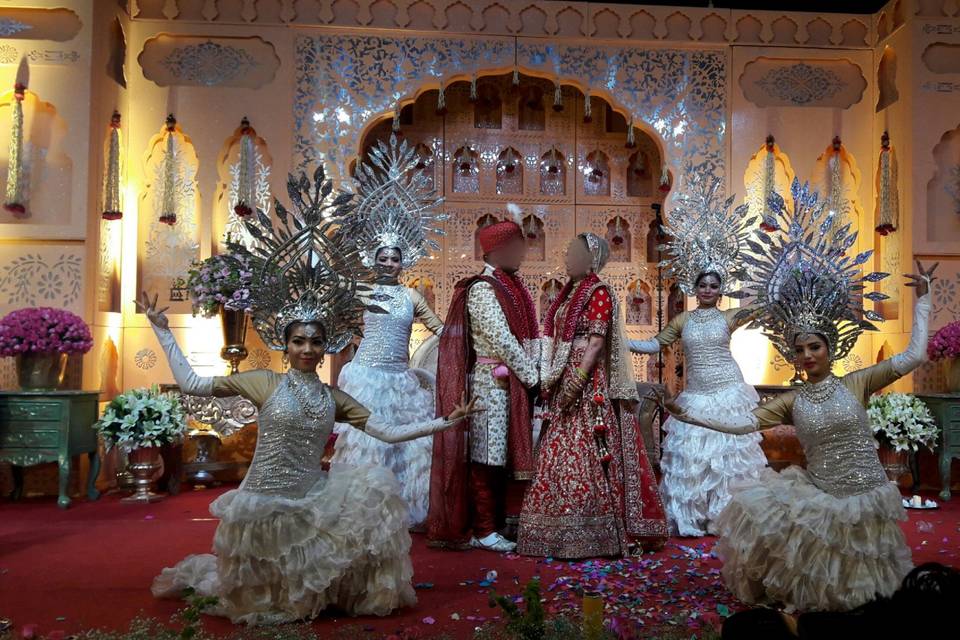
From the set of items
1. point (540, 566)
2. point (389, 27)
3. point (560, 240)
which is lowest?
point (540, 566)

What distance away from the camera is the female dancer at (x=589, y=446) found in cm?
427

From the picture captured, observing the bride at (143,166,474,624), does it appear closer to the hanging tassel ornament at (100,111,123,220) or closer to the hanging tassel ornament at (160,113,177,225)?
the hanging tassel ornament at (100,111,123,220)

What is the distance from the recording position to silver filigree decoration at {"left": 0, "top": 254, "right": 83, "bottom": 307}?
6352 millimetres

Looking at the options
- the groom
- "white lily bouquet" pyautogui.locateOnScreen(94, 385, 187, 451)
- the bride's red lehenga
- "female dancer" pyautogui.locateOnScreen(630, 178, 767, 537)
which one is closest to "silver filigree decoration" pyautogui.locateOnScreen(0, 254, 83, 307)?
"white lily bouquet" pyautogui.locateOnScreen(94, 385, 187, 451)

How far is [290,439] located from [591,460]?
1725 mm

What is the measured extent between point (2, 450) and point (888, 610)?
5982mm

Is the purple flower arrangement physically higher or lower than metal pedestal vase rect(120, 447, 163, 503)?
higher

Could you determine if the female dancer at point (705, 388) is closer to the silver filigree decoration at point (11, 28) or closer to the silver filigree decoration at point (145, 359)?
the silver filigree decoration at point (145, 359)

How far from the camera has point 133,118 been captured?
7086 millimetres

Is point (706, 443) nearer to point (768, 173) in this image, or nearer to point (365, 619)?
point (365, 619)

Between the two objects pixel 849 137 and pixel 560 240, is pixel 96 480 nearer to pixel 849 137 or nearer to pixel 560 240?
pixel 560 240

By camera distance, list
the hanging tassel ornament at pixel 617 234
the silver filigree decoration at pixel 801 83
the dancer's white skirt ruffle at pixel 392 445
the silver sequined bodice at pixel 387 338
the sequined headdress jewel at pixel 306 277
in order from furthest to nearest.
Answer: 1. the hanging tassel ornament at pixel 617 234
2. the silver filigree decoration at pixel 801 83
3. the silver sequined bodice at pixel 387 338
4. the dancer's white skirt ruffle at pixel 392 445
5. the sequined headdress jewel at pixel 306 277

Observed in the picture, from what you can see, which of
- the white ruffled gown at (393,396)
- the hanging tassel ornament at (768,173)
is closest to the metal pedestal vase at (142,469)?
the white ruffled gown at (393,396)

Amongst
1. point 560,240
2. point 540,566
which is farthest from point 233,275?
point 540,566
